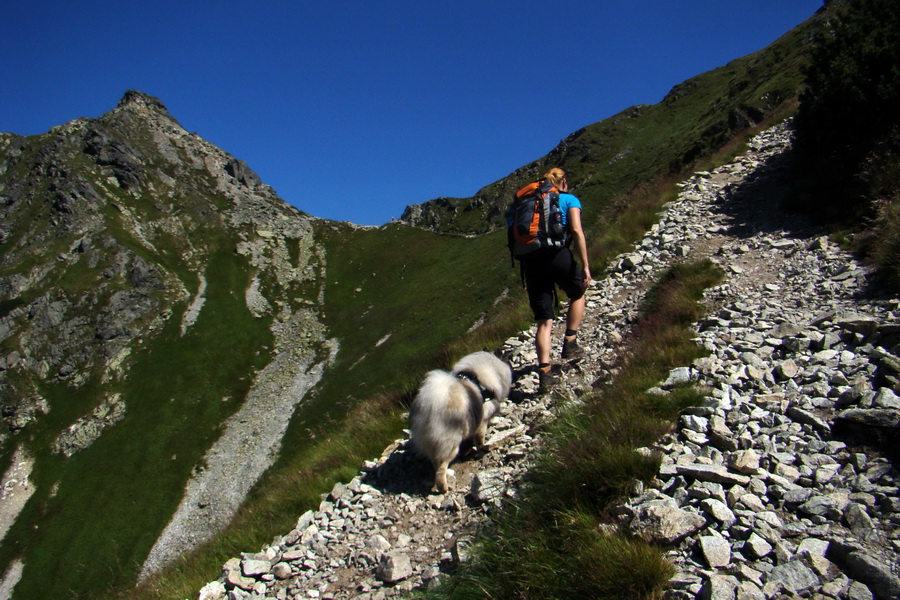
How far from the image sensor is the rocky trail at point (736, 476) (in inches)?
126

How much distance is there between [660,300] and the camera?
1023 centimetres

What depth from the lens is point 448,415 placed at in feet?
22.1

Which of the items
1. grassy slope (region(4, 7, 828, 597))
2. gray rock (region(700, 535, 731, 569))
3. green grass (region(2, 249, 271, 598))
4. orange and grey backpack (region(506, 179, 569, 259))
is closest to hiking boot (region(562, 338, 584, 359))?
orange and grey backpack (region(506, 179, 569, 259))

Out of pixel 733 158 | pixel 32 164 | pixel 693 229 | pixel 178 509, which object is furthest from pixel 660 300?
pixel 32 164

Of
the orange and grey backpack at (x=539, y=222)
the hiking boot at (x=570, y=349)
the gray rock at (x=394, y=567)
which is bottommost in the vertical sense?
the gray rock at (x=394, y=567)

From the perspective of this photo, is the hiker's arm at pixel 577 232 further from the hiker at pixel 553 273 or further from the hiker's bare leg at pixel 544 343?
the hiker's bare leg at pixel 544 343

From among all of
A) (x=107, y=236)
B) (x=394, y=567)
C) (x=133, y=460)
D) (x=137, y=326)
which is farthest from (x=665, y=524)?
(x=107, y=236)

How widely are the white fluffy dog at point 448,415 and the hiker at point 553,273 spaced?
1.50m

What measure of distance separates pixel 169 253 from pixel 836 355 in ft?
353

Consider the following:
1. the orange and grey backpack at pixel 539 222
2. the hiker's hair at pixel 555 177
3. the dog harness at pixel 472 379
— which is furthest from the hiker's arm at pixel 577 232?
the dog harness at pixel 472 379

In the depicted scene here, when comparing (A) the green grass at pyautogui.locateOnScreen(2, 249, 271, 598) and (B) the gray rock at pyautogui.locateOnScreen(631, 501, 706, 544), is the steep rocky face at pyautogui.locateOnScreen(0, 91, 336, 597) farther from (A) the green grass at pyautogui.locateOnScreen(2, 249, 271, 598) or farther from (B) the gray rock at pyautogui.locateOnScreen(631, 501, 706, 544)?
(B) the gray rock at pyautogui.locateOnScreen(631, 501, 706, 544)

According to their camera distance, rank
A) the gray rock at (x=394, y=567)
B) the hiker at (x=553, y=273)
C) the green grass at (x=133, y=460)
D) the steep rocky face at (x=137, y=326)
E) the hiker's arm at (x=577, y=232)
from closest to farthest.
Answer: the gray rock at (x=394, y=567) < the hiker's arm at (x=577, y=232) < the hiker at (x=553, y=273) < the green grass at (x=133, y=460) < the steep rocky face at (x=137, y=326)

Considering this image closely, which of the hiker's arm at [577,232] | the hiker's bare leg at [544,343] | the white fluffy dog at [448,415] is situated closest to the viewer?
the white fluffy dog at [448,415]

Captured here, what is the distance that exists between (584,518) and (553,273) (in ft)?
17.7
